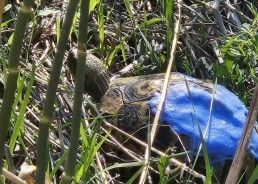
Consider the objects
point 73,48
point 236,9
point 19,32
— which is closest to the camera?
point 19,32

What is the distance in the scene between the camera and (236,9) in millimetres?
2584

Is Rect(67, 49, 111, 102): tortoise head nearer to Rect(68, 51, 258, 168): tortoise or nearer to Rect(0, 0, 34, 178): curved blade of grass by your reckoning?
Rect(68, 51, 258, 168): tortoise

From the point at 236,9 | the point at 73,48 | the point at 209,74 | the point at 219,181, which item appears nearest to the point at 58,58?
the point at 219,181

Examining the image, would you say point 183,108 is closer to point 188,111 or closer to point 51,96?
point 188,111

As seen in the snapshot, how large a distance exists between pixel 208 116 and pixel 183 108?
8 cm

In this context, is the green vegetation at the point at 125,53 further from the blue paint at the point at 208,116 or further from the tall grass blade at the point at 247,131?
the tall grass blade at the point at 247,131

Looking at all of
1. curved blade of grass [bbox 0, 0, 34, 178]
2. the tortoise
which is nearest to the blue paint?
the tortoise

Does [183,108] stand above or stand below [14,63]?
below

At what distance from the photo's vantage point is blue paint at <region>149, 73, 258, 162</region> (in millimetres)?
1854

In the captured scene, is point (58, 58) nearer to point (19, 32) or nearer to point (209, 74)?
point (19, 32)

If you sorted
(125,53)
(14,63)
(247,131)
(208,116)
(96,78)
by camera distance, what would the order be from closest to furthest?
(14,63) → (247,131) → (208,116) → (96,78) → (125,53)

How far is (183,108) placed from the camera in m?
1.95

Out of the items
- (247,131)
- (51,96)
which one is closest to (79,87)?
(51,96)

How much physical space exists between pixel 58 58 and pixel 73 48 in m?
1.43
